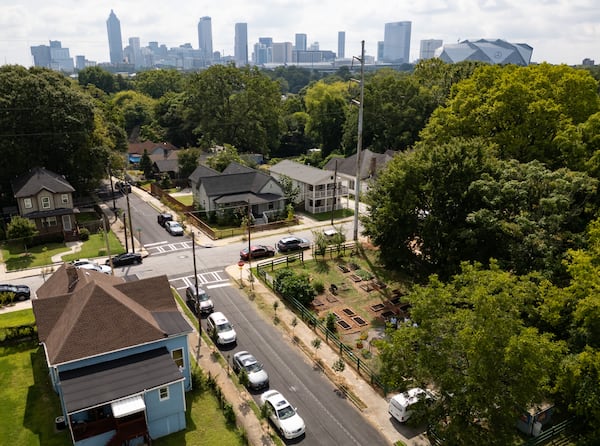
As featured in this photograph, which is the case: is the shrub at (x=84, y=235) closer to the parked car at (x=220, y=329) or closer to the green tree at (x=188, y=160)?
the parked car at (x=220, y=329)

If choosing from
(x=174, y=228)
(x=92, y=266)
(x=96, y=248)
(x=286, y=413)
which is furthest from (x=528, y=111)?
(x=96, y=248)

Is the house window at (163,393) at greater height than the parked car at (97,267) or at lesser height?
greater

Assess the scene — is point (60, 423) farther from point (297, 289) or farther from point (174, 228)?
point (174, 228)

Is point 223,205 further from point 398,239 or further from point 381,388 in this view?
point 381,388

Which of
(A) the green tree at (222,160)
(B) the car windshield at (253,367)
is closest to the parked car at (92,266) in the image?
A: (B) the car windshield at (253,367)

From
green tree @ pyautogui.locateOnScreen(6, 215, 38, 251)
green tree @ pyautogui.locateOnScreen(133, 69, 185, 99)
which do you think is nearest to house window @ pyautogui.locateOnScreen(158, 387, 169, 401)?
green tree @ pyautogui.locateOnScreen(6, 215, 38, 251)

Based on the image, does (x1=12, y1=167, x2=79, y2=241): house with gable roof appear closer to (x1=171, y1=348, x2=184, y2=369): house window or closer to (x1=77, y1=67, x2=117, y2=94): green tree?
(x1=171, y1=348, x2=184, y2=369): house window
